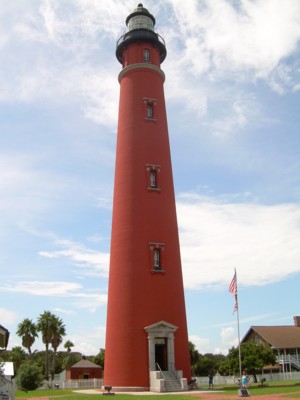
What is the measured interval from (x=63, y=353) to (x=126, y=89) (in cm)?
5763

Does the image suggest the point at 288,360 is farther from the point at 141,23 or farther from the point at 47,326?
the point at 141,23

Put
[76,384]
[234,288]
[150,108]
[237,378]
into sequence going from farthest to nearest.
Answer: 1. [76,384]
2. [237,378]
3. [150,108]
4. [234,288]

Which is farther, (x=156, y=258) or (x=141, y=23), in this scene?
(x=141, y=23)

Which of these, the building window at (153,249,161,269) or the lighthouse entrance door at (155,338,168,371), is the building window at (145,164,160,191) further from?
the lighthouse entrance door at (155,338,168,371)

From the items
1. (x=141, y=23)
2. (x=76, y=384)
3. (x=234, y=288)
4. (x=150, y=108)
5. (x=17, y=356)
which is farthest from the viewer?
(x=17, y=356)

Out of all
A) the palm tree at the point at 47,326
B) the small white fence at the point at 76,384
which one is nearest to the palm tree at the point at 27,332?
the palm tree at the point at 47,326

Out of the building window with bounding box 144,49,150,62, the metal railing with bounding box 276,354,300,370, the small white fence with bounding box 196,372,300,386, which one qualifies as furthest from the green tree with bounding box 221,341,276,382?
the building window with bounding box 144,49,150,62

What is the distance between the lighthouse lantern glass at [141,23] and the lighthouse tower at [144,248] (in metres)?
0.91

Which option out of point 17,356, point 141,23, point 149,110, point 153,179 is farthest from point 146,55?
point 17,356

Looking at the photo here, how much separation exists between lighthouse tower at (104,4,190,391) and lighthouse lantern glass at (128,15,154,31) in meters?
0.91

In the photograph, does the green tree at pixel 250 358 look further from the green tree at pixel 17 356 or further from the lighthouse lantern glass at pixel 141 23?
the green tree at pixel 17 356

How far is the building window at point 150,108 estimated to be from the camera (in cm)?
3107

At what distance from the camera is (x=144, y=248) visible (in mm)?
27891

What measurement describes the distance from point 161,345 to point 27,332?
3144 centimetres
